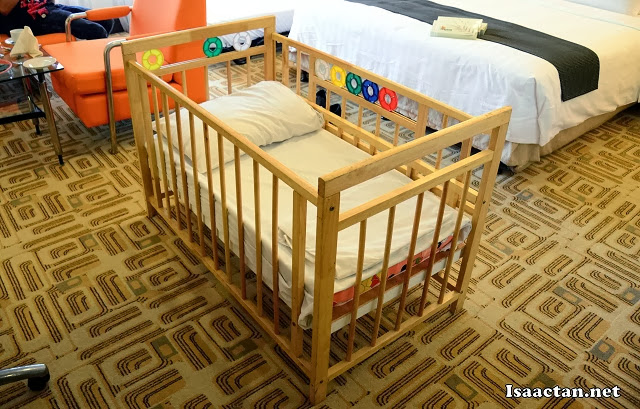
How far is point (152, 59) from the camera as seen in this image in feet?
7.07

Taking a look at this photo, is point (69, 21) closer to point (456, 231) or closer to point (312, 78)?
point (312, 78)

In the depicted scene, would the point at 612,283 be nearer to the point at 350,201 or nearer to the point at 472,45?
the point at 350,201

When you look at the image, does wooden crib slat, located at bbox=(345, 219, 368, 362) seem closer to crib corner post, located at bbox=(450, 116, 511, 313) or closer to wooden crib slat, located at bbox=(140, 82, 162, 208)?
crib corner post, located at bbox=(450, 116, 511, 313)

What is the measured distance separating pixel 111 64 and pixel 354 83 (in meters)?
1.41

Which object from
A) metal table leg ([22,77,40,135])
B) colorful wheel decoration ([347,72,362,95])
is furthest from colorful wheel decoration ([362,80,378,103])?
metal table leg ([22,77,40,135])

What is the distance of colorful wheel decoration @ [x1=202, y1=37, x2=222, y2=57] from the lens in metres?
2.18

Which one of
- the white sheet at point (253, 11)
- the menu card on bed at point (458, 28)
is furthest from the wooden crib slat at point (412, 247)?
the white sheet at point (253, 11)

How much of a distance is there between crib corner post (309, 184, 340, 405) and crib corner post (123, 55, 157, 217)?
Answer: 1060 mm

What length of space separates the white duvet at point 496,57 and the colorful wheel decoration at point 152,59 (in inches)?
53.4

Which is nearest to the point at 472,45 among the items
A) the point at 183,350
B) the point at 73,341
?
the point at 183,350

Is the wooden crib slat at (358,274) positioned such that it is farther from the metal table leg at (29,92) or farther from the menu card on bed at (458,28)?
the metal table leg at (29,92)

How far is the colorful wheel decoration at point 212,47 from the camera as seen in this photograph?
218cm

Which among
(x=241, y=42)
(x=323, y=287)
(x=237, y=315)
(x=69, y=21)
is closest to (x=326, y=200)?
(x=323, y=287)

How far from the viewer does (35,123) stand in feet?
9.83
